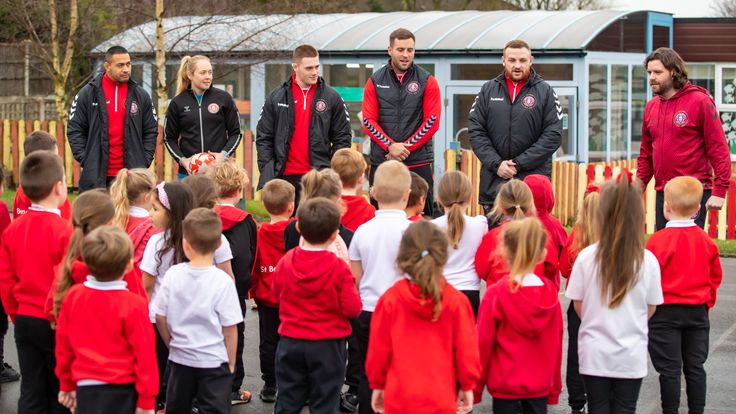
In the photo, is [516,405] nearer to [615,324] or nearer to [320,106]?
[615,324]

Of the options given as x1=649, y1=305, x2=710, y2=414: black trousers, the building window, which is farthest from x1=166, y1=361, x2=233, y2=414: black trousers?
the building window

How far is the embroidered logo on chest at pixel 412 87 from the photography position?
9.41 m

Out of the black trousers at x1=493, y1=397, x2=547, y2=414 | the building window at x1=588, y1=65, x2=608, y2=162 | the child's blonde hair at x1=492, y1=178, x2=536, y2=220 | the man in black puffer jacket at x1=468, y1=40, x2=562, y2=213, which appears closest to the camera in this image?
the black trousers at x1=493, y1=397, x2=547, y2=414

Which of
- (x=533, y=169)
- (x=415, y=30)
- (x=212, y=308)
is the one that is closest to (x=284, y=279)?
(x=212, y=308)

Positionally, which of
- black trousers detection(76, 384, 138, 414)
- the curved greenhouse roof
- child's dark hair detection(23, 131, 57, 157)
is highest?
the curved greenhouse roof

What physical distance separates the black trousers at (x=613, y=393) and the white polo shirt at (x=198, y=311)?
1.87m

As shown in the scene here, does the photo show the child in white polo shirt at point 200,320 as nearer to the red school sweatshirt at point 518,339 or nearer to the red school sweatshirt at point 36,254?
the red school sweatshirt at point 36,254

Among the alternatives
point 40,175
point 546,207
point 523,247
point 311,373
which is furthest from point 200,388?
point 546,207

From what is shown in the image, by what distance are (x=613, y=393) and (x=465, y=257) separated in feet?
4.28

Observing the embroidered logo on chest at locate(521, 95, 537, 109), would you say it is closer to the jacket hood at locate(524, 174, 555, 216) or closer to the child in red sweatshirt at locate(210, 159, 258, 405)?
the jacket hood at locate(524, 174, 555, 216)

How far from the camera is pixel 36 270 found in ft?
19.9

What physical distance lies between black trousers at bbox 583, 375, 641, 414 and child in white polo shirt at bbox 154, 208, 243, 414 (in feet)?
6.14

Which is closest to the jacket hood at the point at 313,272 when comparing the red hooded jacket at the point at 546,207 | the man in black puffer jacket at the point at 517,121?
the red hooded jacket at the point at 546,207

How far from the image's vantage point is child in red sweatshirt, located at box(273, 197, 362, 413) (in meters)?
5.80
